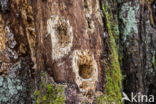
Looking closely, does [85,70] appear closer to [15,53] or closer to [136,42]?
[15,53]

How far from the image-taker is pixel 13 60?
1.92 metres

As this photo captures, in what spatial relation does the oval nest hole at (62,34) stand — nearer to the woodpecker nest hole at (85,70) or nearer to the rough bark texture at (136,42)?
the woodpecker nest hole at (85,70)

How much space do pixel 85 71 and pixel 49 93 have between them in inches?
15.3

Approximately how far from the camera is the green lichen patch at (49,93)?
4.99 feet

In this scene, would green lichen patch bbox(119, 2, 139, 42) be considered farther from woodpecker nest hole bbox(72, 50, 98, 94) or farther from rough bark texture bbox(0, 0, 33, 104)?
rough bark texture bbox(0, 0, 33, 104)

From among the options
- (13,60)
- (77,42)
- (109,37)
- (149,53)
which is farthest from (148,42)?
(13,60)

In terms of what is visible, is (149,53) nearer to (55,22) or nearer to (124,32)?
(124,32)

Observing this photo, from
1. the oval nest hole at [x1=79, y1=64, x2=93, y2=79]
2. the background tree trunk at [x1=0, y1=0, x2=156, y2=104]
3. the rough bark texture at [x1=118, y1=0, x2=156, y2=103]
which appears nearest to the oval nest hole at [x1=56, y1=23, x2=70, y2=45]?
the background tree trunk at [x1=0, y1=0, x2=156, y2=104]

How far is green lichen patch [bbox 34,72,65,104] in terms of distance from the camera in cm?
152

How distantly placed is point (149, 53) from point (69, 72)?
164 centimetres

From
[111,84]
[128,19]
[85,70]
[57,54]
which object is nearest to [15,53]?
[57,54]

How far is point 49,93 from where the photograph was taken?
5.17ft

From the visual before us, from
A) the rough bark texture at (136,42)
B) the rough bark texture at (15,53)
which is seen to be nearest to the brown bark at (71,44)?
the rough bark texture at (15,53)

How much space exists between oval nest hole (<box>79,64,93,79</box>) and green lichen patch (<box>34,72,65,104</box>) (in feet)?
0.75
